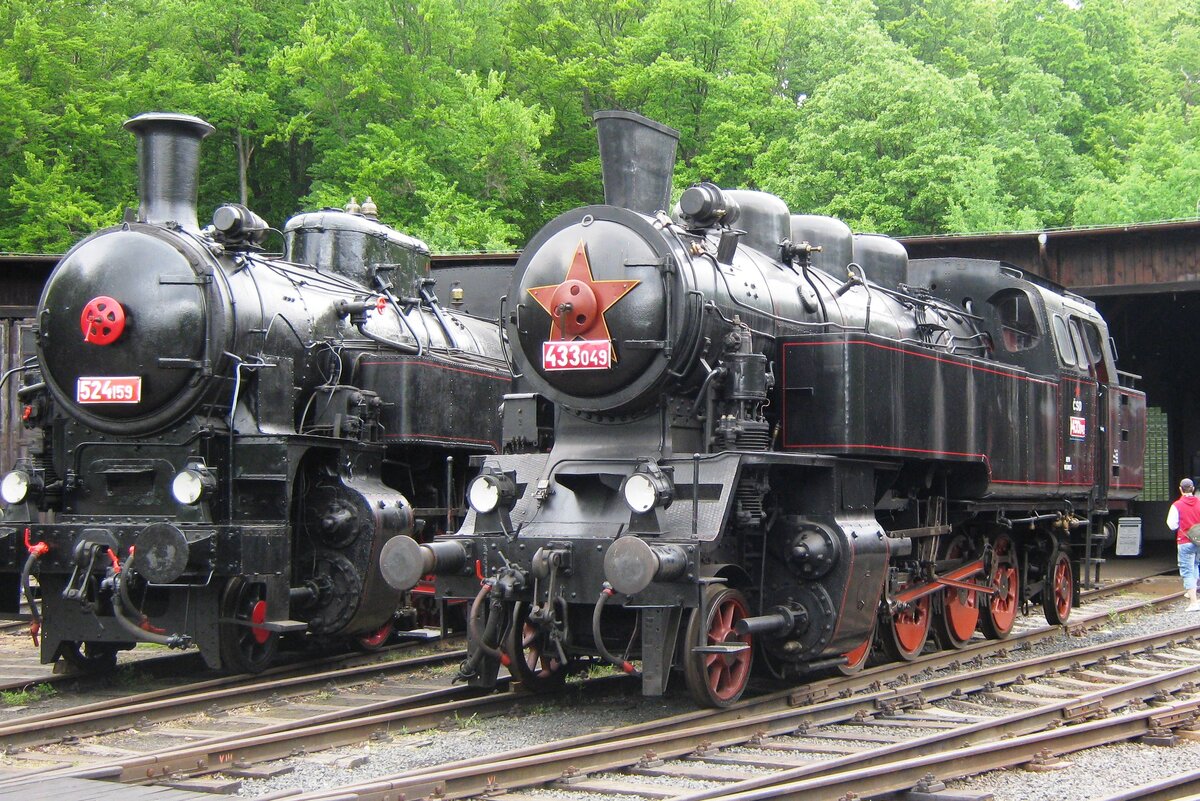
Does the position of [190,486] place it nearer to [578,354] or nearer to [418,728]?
[418,728]

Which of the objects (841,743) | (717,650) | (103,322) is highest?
(103,322)

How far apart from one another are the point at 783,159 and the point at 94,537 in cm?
2524

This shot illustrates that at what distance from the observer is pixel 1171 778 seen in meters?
5.78

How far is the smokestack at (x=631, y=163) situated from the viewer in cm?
832

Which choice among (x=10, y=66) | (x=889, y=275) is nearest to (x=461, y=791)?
(x=889, y=275)

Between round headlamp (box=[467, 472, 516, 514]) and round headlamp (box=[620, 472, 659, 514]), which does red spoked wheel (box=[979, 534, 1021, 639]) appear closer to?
round headlamp (box=[620, 472, 659, 514])

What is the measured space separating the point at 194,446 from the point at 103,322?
113 centimetres

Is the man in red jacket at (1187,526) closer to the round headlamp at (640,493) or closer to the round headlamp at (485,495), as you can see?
the round headlamp at (640,493)

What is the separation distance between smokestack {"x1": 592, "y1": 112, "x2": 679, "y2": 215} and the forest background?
18.9m

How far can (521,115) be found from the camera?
97.1 feet

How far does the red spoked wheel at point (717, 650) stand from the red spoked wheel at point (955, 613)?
326 centimetres

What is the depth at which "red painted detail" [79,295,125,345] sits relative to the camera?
8969 mm

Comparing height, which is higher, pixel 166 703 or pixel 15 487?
pixel 15 487

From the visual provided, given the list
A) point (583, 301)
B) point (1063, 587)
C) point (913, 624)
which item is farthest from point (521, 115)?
point (583, 301)
